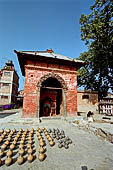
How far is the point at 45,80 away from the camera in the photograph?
8172mm

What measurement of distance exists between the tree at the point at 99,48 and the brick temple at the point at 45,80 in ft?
17.9

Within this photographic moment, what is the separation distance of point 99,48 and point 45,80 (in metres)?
9.93

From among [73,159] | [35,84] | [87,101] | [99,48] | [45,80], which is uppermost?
[99,48]

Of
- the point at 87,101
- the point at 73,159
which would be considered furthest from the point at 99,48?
the point at 73,159

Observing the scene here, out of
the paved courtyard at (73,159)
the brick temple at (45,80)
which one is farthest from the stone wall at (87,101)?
the paved courtyard at (73,159)

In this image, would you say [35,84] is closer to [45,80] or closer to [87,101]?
[45,80]

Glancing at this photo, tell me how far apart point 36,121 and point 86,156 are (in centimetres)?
450

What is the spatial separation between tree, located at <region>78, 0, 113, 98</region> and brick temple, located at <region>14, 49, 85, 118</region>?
545 centimetres

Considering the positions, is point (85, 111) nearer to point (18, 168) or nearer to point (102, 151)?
point (102, 151)

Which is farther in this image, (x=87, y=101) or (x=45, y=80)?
(x=87, y=101)

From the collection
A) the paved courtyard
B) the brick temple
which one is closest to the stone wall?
the brick temple

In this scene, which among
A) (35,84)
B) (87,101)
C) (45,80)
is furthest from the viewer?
(87,101)

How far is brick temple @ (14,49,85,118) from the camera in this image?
724cm

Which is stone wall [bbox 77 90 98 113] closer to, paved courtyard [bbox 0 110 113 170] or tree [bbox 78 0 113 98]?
tree [bbox 78 0 113 98]
